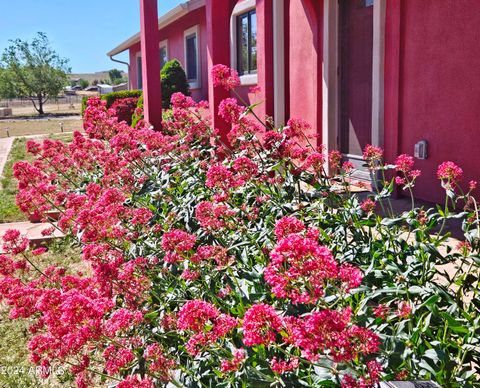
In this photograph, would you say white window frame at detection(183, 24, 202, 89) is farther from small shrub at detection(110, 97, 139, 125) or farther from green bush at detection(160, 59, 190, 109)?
small shrub at detection(110, 97, 139, 125)

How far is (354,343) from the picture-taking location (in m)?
1.41

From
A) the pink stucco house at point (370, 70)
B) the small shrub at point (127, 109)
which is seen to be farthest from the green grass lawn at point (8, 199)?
the small shrub at point (127, 109)

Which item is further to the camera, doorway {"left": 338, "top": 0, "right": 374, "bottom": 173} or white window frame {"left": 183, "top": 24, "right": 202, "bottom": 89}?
white window frame {"left": 183, "top": 24, "right": 202, "bottom": 89}

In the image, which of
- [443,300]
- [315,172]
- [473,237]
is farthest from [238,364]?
[315,172]

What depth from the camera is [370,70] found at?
684cm

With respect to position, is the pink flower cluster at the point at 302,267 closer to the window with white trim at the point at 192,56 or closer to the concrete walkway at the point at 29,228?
the concrete walkway at the point at 29,228

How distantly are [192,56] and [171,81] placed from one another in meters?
1.77

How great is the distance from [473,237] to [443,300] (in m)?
0.32

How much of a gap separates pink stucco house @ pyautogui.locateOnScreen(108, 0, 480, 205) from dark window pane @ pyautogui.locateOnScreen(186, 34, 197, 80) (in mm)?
5474

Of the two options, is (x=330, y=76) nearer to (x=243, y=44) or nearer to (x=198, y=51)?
(x=243, y=44)

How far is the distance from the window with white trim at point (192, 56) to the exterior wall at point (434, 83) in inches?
353

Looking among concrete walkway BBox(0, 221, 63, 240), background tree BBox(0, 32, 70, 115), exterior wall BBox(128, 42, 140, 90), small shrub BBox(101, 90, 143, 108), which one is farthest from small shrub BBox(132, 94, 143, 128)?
background tree BBox(0, 32, 70, 115)

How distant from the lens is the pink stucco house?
5.35 metres

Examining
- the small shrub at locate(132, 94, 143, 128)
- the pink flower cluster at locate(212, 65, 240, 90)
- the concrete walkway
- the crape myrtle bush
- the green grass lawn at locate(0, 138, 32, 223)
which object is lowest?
the concrete walkway
